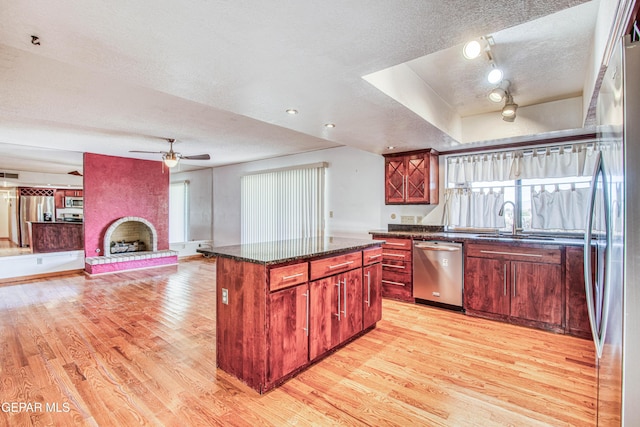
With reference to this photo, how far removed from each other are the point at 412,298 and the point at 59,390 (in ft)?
12.1

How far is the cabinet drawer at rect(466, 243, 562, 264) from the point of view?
→ 3.10m

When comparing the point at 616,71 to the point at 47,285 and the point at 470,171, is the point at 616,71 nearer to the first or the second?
the point at 470,171

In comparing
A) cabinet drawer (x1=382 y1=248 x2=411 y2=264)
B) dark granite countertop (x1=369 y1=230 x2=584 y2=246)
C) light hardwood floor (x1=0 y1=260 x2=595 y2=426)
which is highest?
dark granite countertop (x1=369 y1=230 x2=584 y2=246)

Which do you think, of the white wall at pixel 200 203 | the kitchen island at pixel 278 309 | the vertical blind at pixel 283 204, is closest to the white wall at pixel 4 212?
the white wall at pixel 200 203

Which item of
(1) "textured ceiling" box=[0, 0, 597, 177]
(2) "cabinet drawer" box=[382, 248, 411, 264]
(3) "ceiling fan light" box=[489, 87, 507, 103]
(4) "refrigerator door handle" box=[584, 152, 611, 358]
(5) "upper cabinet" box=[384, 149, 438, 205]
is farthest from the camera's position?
(5) "upper cabinet" box=[384, 149, 438, 205]

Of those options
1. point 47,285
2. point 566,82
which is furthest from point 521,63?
point 47,285

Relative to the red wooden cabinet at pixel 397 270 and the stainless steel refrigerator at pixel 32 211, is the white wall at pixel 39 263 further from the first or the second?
the red wooden cabinet at pixel 397 270

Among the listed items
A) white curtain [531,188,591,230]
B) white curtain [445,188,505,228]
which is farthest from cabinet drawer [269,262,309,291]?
white curtain [531,188,591,230]

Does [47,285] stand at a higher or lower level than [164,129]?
lower

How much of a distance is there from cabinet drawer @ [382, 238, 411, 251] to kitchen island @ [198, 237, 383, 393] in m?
1.56

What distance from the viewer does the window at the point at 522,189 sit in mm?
3459

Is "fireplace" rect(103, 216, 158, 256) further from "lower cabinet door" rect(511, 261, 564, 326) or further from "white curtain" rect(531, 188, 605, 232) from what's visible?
"white curtain" rect(531, 188, 605, 232)

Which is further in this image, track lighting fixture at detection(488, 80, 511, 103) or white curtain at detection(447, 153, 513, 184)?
white curtain at detection(447, 153, 513, 184)

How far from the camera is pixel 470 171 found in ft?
13.8
